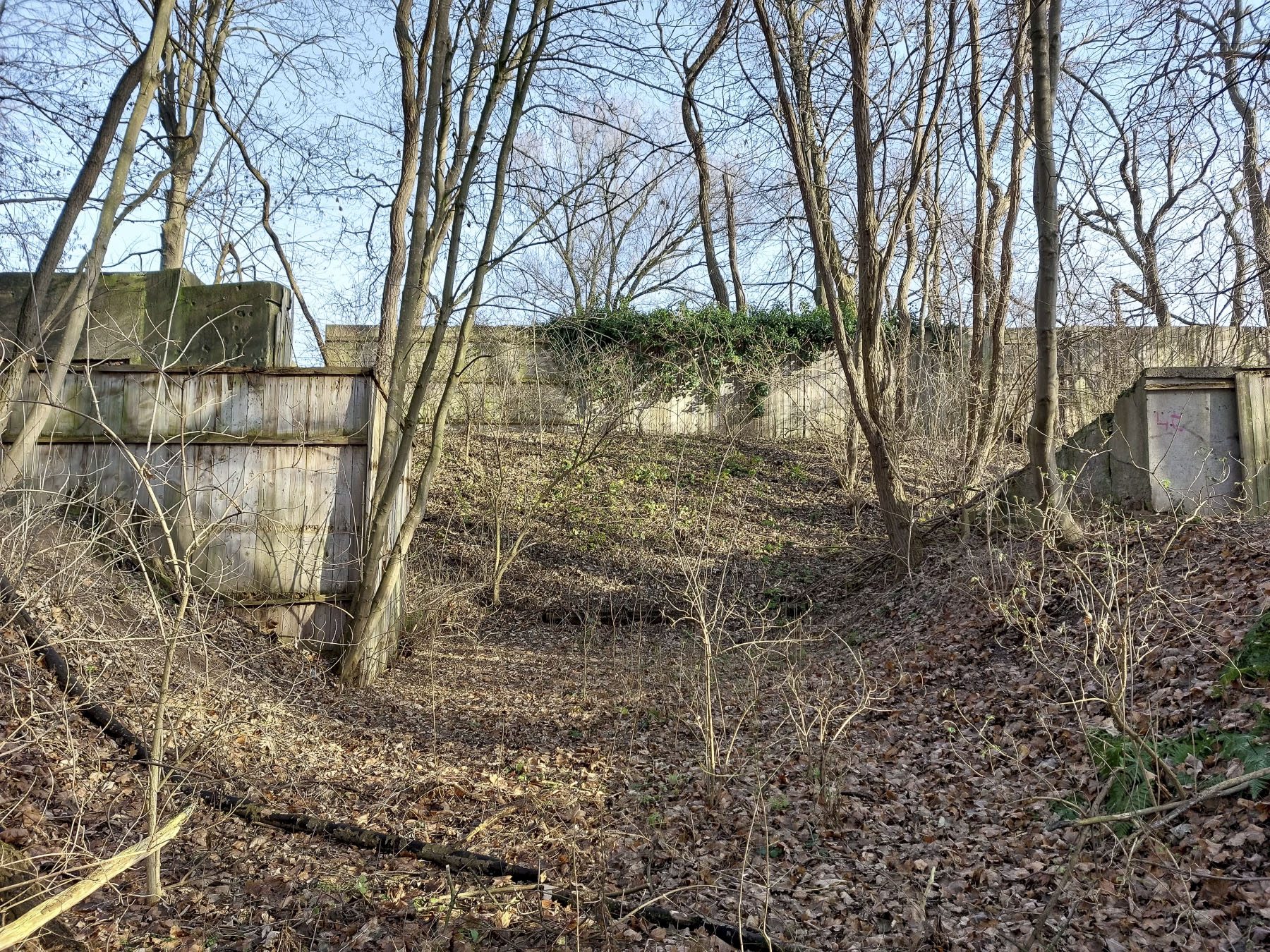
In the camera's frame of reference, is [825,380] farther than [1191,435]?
Yes

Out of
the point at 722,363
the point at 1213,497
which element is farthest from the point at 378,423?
the point at 722,363

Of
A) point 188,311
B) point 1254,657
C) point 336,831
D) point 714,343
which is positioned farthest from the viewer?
point 714,343

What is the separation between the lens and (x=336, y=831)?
4.59 metres

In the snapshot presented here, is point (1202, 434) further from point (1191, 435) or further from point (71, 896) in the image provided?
point (71, 896)

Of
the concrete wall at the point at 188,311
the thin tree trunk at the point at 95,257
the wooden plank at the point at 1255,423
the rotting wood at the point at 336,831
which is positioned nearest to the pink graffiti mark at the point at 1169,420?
the wooden plank at the point at 1255,423

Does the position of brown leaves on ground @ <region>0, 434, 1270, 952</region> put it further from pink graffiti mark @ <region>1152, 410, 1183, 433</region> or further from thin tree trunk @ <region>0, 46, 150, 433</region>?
thin tree trunk @ <region>0, 46, 150, 433</region>

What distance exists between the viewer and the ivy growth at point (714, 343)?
55.7 feet

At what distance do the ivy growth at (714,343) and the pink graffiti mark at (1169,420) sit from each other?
9062 mm

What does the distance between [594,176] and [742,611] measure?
5.63 metres

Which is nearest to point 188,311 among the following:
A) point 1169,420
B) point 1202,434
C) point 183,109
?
point 183,109

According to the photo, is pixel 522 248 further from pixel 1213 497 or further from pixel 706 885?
pixel 1213 497

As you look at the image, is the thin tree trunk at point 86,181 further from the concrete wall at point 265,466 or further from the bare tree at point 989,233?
the bare tree at point 989,233

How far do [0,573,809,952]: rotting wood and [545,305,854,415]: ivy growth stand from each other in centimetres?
1263

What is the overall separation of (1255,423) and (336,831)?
345 inches
